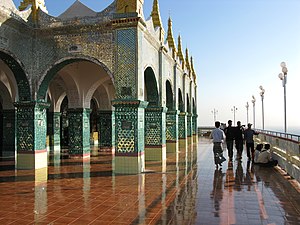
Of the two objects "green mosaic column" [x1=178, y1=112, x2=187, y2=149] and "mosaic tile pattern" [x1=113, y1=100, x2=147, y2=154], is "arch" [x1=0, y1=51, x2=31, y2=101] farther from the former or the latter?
"green mosaic column" [x1=178, y1=112, x2=187, y2=149]

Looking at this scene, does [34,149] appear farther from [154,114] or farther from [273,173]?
[273,173]

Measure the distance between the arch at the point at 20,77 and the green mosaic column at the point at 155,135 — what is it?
436 cm

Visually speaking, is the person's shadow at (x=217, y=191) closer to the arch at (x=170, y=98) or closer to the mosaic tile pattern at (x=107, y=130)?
the arch at (x=170, y=98)

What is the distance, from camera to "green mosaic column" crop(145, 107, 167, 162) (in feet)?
37.2

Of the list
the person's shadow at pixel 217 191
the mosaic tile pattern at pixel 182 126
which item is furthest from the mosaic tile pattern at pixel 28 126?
the mosaic tile pattern at pixel 182 126

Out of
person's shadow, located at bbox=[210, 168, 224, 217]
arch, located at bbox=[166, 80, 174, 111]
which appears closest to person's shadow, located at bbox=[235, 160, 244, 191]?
person's shadow, located at bbox=[210, 168, 224, 217]

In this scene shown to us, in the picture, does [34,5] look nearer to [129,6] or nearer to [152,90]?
[129,6]

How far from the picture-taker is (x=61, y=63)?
9.59 metres

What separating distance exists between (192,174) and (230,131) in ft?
10.4

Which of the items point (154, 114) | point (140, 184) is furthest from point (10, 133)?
point (140, 184)

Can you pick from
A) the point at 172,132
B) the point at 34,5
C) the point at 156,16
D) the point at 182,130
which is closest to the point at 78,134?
the point at 172,132

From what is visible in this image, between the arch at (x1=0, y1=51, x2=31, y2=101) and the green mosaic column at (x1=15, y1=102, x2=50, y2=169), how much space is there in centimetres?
27

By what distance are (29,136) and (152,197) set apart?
5.62 meters

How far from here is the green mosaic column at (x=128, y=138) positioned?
8.66 meters
